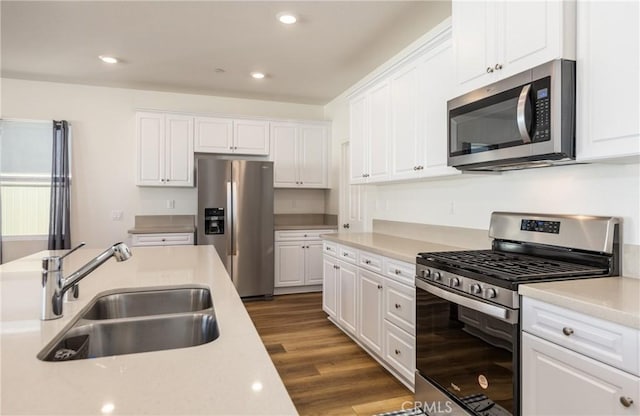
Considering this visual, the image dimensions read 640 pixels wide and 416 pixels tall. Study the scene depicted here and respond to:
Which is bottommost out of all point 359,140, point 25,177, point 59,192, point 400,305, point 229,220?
point 400,305

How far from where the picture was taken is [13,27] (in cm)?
318

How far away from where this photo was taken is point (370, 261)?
9.56 ft

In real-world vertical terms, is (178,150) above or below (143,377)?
above

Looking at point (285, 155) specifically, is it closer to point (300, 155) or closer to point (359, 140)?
point (300, 155)

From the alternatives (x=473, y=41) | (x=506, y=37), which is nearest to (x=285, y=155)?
(x=473, y=41)

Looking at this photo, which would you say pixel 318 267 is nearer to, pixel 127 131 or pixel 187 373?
pixel 127 131

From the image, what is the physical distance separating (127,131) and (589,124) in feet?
16.2

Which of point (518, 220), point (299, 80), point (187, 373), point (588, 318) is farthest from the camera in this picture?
point (299, 80)

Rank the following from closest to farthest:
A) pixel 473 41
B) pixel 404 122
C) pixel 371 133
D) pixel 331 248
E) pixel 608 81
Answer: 1. pixel 608 81
2. pixel 473 41
3. pixel 404 122
4. pixel 371 133
5. pixel 331 248

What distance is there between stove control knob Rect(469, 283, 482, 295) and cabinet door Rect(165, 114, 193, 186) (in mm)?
3997

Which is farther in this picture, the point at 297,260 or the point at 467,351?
the point at 297,260

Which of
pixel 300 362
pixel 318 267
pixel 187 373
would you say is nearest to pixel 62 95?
pixel 318 267

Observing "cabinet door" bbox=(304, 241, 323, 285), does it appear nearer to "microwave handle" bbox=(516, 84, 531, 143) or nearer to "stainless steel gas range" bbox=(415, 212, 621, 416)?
Result: "stainless steel gas range" bbox=(415, 212, 621, 416)

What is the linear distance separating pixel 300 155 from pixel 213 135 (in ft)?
3.97
